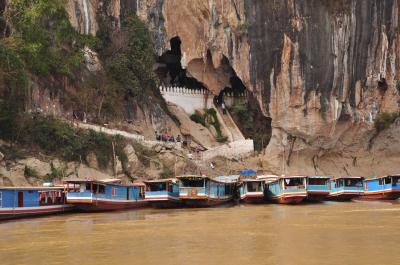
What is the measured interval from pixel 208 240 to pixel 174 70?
2535 centimetres

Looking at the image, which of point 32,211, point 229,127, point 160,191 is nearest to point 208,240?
point 32,211

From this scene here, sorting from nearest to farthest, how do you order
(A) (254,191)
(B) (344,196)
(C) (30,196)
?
(C) (30,196), (A) (254,191), (B) (344,196)

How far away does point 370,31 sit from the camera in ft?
105

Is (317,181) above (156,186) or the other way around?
above

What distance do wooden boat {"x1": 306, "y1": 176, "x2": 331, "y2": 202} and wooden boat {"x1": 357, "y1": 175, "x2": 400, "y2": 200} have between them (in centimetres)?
270

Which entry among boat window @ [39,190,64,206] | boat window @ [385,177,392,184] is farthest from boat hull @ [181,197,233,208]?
boat window @ [385,177,392,184]

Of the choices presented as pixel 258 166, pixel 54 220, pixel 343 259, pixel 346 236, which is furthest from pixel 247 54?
pixel 343 259

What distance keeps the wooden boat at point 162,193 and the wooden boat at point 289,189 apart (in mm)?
4361

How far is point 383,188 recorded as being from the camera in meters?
25.8

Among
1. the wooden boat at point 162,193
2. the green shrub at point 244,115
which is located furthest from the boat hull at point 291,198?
the green shrub at point 244,115

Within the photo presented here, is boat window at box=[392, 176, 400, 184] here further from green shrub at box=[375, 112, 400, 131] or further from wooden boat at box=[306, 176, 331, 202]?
green shrub at box=[375, 112, 400, 131]

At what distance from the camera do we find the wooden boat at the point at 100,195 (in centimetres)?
1988

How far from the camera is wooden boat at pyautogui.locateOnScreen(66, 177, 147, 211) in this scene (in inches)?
782

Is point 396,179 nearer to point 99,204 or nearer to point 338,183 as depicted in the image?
point 338,183
